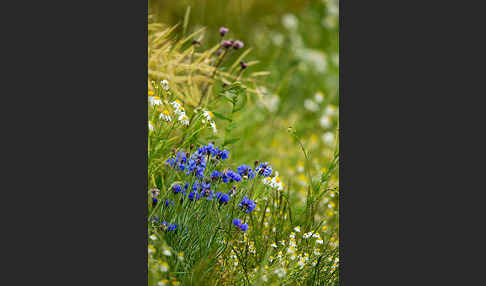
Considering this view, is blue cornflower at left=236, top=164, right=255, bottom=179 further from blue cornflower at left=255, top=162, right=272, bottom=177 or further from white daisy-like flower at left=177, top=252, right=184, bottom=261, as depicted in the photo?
white daisy-like flower at left=177, top=252, right=184, bottom=261

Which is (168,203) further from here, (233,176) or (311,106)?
(311,106)

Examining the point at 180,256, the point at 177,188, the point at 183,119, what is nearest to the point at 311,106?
the point at 183,119

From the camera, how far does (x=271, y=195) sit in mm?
2977

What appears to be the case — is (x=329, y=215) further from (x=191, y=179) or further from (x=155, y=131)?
(x=155, y=131)

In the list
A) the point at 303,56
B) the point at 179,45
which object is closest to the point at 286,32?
the point at 303,56

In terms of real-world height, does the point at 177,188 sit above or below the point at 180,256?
above

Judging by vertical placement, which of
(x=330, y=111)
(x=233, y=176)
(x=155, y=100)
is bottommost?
(x=233, y=176)

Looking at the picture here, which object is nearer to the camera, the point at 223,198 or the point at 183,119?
the point at 223,198

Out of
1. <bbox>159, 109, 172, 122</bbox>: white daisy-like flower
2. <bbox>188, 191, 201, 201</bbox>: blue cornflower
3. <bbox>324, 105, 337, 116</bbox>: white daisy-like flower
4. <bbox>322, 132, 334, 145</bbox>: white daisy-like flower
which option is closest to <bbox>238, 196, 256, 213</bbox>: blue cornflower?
<bbox>188, 191, 201, 201</bbox>: blue cornflower

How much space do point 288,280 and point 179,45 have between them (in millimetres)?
1728

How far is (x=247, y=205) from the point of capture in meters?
2.64

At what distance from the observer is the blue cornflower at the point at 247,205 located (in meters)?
2.63

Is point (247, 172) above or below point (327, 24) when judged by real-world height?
below

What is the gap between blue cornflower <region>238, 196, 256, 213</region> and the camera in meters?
2.63
